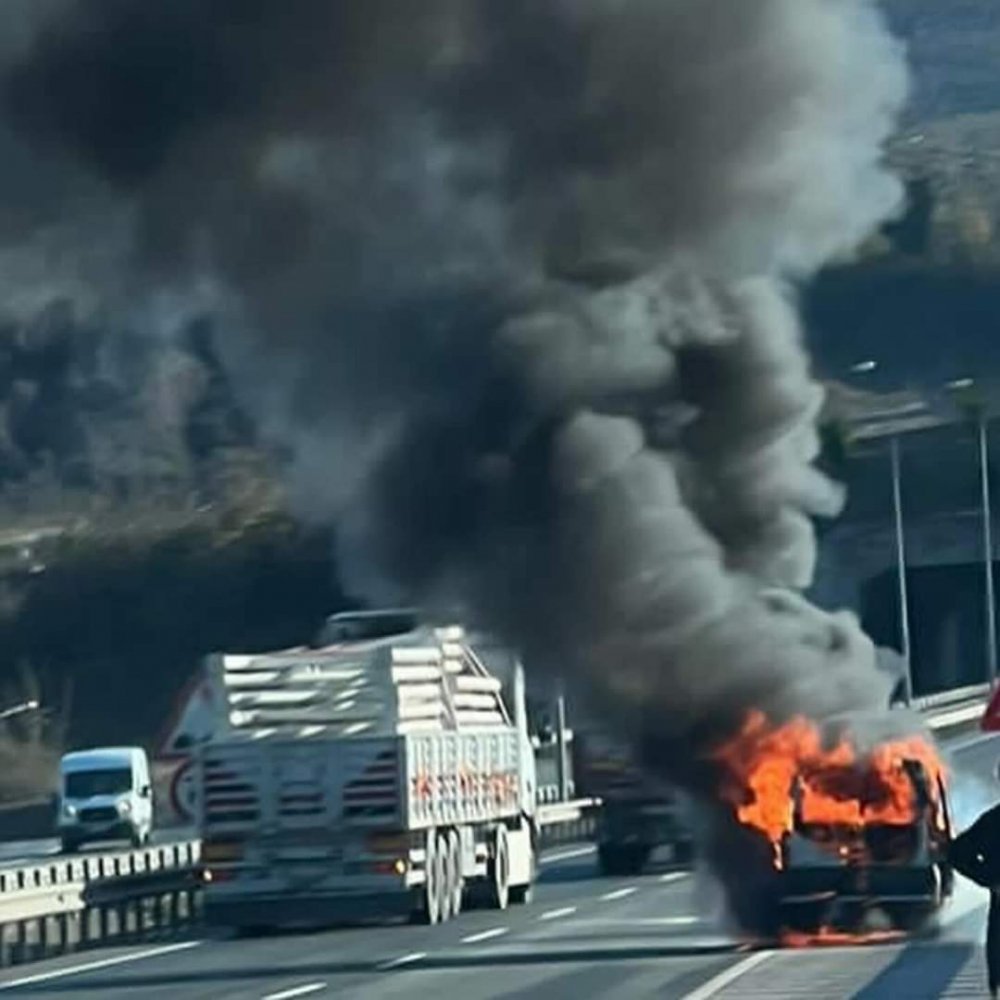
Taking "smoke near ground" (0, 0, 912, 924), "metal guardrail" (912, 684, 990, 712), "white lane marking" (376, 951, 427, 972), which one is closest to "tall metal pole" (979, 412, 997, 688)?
"metal guardrail" (912, 684, 990, 712)

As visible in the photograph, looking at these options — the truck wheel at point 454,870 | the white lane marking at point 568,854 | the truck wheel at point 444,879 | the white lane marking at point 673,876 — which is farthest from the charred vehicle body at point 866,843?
the white lane marking at point 568,854

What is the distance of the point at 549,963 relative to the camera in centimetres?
3139

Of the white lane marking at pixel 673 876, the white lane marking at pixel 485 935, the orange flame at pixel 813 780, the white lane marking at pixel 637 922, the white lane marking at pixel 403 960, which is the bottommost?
the white lane marking at pixel 403 960

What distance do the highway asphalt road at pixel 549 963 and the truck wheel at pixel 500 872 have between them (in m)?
0.36

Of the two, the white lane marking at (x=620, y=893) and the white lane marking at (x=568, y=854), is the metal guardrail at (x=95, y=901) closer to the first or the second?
the white lane marking at (x=620, y=893)

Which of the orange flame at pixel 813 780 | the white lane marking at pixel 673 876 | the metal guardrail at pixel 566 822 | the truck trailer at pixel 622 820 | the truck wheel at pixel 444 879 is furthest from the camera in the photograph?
the metal guardrail at pixel 566 822

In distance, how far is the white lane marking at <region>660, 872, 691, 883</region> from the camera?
4611cm

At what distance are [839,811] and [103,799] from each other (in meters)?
37.8

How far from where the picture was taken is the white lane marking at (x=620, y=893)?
138 ft

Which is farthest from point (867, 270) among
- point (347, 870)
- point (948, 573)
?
point (347, 870)

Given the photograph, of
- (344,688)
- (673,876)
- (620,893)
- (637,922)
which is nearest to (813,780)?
(637,922)

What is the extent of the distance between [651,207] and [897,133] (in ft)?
10.6

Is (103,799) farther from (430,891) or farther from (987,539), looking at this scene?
(987,539)

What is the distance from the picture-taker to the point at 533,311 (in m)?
32.6
